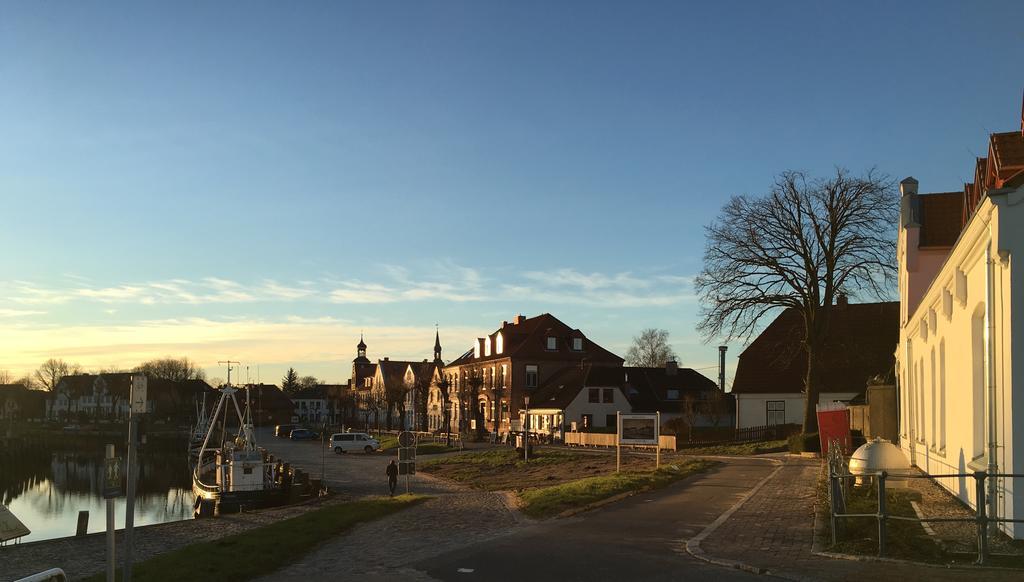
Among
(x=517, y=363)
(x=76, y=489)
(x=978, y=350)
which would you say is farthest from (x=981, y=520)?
(x=517, y=363)

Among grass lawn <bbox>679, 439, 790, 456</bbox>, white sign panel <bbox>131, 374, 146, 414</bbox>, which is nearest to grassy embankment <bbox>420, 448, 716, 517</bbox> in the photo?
grass lawn <bbox>679, 439, 790, 456</bbox>

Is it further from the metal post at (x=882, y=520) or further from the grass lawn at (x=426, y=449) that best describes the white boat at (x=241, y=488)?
the metal post at (x=882, y=520)

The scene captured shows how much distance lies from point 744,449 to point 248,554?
3427cm

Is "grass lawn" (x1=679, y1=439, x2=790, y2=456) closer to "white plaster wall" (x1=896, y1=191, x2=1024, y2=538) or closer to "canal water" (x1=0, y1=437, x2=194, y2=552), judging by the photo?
"white plaster wall" (x1=896, y1=191, x2=1024, y2=538)

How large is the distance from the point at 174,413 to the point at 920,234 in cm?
12889

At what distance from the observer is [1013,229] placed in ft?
39.7

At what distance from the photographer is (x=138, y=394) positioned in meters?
10.9

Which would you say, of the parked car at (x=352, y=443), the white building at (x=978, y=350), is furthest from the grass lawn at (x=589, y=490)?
the parked car at (x=352, y=443)

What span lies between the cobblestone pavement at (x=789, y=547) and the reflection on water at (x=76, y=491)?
2872cm

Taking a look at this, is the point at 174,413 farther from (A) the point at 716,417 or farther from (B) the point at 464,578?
(B) the point at 464,578

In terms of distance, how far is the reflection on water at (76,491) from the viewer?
44.0 meters

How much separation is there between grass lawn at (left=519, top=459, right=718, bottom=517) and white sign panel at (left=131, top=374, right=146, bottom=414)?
454 inches

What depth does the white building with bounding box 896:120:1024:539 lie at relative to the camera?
12.2 meters

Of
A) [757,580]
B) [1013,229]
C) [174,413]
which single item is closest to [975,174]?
[1013,229]
